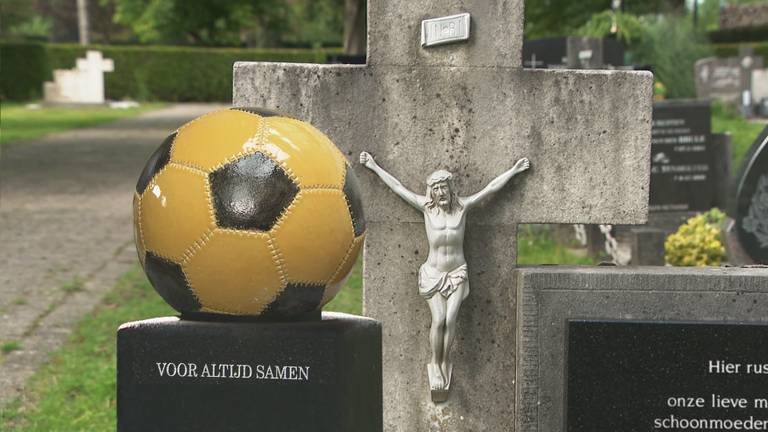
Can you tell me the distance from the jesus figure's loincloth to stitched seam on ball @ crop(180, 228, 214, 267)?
5.58 feet

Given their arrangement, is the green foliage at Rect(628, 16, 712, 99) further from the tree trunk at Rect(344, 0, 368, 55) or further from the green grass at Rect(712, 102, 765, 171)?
the tree trunk at Rect(344, 0, 368, 55)

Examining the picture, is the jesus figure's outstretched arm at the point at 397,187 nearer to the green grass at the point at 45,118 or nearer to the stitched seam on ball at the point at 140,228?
the stitched seam on ball at the point at 140,228

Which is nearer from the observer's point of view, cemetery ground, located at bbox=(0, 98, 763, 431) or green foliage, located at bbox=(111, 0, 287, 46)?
cemetery ground, located at bbox=(0, 98, 763, 431)

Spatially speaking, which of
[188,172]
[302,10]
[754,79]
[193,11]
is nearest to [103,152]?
[754,79]

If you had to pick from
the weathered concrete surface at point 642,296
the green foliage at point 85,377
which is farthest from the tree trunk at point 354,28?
the weathered concrete surface at point 642,296

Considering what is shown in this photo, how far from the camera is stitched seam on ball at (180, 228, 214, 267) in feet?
12.0

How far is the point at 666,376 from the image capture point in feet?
15.8

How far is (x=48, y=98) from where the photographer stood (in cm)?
3831

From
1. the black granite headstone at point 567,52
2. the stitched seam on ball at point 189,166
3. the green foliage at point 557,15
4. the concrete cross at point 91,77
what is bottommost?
the stitched seam on ball at point 189,166

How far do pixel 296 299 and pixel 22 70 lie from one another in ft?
124

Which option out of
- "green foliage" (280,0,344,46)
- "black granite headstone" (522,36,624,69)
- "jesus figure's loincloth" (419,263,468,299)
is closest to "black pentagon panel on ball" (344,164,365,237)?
"jesus figure's loincloth" (419,263,468,299)

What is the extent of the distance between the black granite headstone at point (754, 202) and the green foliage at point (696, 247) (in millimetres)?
1138

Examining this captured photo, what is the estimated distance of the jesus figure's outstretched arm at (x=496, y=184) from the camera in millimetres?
5191

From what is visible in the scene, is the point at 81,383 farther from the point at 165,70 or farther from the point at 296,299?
the point at 165,70
